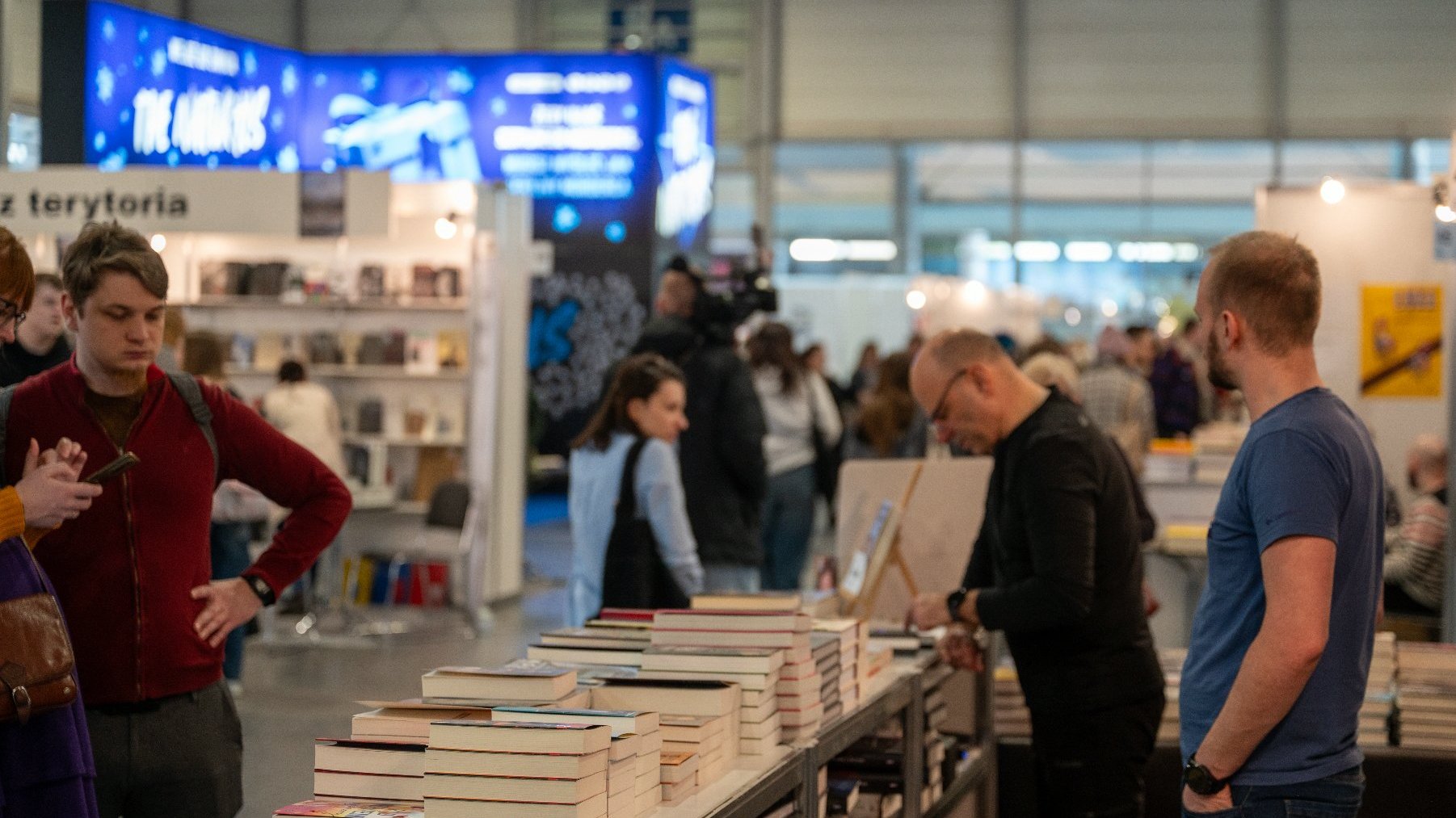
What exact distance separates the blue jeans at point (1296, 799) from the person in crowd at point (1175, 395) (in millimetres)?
11050

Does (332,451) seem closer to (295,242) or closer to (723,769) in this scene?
(295,242)

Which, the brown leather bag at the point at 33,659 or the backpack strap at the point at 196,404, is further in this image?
the backpack strap at the point at 196,404

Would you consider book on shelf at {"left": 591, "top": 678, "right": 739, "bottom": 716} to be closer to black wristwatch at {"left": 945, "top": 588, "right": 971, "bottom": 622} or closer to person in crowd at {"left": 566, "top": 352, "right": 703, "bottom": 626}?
black wristwatch at {"left": 945, "top": 588, "right": 971, "bottom": 622}

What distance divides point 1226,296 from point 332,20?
19.0 m

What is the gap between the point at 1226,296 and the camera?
2.42 metres

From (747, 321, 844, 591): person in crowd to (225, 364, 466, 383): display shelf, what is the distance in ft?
7.96

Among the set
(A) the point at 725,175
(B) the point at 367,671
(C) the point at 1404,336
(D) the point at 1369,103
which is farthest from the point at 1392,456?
(A) the point at 725,175

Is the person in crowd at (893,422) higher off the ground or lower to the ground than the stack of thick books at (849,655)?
higher

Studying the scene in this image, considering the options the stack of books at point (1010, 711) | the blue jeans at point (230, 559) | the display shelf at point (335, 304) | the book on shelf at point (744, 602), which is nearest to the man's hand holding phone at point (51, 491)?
the book on shelf at point (744, 602)

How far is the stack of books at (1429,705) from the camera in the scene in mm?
4590

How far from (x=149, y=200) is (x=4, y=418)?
19.6 ft

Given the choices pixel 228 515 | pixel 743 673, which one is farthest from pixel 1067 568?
pixel 228 515

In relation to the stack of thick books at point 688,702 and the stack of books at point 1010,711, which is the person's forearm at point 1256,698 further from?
the stack of books at point 1010,711

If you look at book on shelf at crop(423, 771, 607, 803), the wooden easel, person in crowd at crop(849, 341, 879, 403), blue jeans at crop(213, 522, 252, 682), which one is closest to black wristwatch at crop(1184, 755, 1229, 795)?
book on shelf at crop(423, 771, 607, 803)
